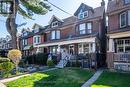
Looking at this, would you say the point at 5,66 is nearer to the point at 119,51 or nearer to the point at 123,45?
the point at 119,51

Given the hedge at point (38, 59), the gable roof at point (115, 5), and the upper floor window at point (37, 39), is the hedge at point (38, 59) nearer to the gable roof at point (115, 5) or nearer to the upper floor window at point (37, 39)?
the upper floor window at point (37, 39)

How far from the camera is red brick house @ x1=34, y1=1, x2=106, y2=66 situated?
32.7 meters

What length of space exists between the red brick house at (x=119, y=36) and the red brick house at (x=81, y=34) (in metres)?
3.08

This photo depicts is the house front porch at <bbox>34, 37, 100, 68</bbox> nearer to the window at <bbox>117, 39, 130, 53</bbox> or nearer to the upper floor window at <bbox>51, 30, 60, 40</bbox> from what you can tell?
the upper floor window at <bbox>51, 30, 60, 40</bbox>

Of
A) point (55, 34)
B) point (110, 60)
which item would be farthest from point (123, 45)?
point (55, 34)

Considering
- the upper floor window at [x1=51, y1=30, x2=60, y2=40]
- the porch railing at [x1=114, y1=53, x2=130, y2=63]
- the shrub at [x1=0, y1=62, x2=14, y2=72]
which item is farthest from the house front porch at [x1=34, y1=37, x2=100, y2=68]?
the shrub at [x1=0, y1=62, x2=14, y2=72]

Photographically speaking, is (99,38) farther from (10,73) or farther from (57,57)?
(10,73)

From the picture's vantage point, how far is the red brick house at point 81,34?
32.7m

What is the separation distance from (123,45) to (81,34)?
9589 millimetres

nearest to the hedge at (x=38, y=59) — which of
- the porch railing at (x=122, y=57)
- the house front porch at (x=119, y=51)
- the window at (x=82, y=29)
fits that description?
the window at (x=82, y=29)

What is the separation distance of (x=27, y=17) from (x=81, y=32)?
9542 millimetres

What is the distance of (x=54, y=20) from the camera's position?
148 feet

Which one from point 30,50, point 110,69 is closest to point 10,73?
point 110,69

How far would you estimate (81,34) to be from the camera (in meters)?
37.1
